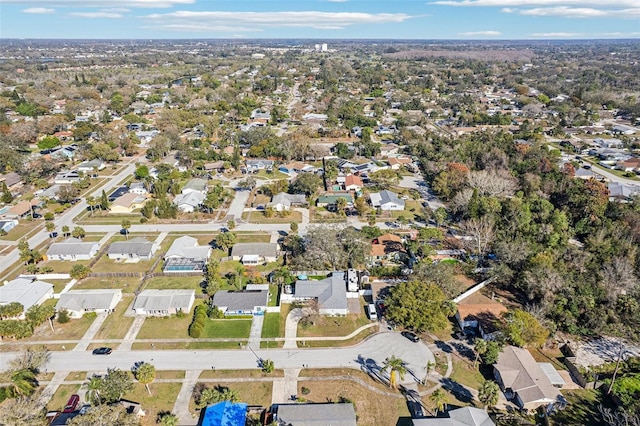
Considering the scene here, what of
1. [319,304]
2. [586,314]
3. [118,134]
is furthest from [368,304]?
[118,134]

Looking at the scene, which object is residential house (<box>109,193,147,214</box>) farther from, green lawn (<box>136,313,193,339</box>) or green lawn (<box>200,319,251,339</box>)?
green lawn (<box>200,319,251,339</box>)

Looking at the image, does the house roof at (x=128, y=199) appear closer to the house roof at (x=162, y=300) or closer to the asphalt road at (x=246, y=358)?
the house roof at (x=162, y=300)

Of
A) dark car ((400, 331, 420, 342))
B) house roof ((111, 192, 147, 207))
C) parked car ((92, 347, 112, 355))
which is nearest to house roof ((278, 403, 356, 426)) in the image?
dark car ((400, 331, 420, 342))

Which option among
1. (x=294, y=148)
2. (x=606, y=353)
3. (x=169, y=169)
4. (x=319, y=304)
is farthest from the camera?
(x=294, y=148)

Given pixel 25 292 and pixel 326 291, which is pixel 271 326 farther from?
pixel 25 292

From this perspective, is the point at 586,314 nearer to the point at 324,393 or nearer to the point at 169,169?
the point at 324,393

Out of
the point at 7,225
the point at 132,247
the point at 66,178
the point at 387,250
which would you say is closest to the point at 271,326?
the point at 387,250
